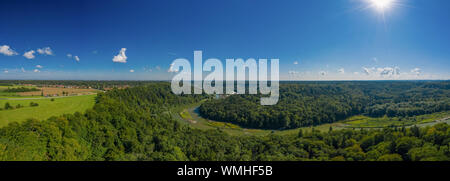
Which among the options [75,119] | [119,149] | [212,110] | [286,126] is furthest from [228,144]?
[212,110]

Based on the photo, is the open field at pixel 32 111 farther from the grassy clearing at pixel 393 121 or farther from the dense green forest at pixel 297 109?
the grassy clearing at pixel 393 121

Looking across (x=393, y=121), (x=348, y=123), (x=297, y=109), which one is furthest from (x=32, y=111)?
(x=393, y=121)

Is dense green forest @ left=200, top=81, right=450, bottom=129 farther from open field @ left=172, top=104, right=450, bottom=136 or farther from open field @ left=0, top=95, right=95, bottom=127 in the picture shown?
open field @ left=0, top=95, right=95, bottom=127

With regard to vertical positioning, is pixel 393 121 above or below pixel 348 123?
above

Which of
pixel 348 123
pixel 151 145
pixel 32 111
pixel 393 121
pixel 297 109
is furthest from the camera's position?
pixel 297 109

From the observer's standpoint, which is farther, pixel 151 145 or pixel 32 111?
pixel 151 145

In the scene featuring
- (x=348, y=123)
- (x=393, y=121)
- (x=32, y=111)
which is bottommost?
(x=348, y=123)

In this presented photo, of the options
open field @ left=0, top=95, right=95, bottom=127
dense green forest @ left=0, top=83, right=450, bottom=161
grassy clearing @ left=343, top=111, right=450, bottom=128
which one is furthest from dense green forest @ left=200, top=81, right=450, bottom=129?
open field @ left=0, top=95, right=95, bottom=127

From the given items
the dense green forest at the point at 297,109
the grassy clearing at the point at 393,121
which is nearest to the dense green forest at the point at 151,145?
the dense green forest at the point at 297,109

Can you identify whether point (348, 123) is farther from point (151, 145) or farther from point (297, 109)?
point (151, 145)

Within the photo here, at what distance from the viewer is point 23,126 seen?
18656 mm
